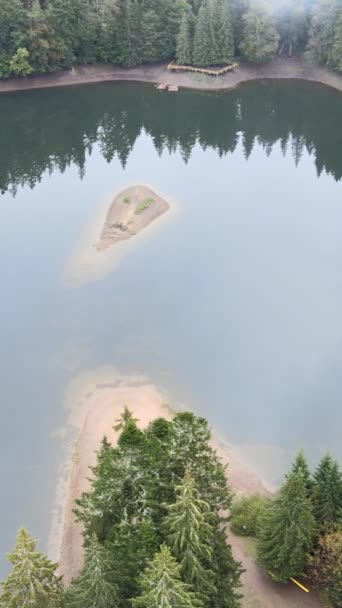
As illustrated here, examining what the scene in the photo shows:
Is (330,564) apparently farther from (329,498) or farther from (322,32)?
(322,32)

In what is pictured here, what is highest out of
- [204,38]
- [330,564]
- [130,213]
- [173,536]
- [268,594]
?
[204,38]

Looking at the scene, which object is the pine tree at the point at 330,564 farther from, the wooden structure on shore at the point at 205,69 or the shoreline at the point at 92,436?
the wooden structure on shore at the point at 205,69

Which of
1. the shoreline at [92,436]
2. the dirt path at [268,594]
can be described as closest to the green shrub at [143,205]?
the shoreline at [92,436]

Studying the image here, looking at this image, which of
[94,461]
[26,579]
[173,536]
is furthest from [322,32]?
[26,579]

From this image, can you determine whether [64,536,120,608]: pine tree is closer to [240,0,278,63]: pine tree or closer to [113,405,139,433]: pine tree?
[113,405,139,433]: pine tree

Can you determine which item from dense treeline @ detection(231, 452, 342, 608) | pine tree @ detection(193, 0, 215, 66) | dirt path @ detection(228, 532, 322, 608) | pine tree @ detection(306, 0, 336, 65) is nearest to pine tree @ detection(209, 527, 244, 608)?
dense treeline @ detection(231, 452, 342, 608)
